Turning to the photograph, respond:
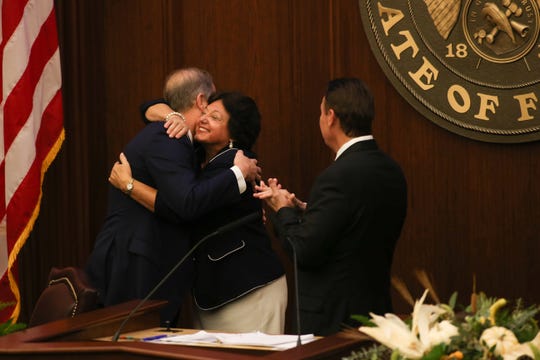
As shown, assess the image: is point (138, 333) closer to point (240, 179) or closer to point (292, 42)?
point (240, 179)

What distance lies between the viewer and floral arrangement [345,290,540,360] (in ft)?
5.94

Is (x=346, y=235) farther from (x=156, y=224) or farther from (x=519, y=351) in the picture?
(x=519, y=351)

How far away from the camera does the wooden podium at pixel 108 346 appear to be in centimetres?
243

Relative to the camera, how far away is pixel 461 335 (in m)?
1.84

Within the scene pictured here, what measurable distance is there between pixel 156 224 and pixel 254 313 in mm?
506

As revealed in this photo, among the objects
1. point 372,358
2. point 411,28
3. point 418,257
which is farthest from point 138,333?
point 411,28

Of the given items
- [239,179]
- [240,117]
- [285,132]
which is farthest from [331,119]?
[285,132]

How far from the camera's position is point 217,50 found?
4.97 m

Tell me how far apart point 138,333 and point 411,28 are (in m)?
2.04

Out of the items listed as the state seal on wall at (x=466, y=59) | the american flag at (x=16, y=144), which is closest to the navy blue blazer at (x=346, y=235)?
the state seal on wall at (x=466, y=59)

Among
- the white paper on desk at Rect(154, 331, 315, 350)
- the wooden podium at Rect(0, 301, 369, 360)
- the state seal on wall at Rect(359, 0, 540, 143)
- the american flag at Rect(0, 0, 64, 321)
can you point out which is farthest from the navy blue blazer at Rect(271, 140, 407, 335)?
the american flag at Rect(0, 0, 64, 321)

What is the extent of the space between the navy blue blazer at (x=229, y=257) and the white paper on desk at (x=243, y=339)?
898mm

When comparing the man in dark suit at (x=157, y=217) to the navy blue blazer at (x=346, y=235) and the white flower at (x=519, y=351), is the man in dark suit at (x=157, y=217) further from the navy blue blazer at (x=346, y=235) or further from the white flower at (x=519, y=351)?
the white flower at (x=519, y=351)

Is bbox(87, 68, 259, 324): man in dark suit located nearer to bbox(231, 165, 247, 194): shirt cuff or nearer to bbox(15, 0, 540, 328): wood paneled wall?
bbox(231, 165, 247, 194): shirt cuff
